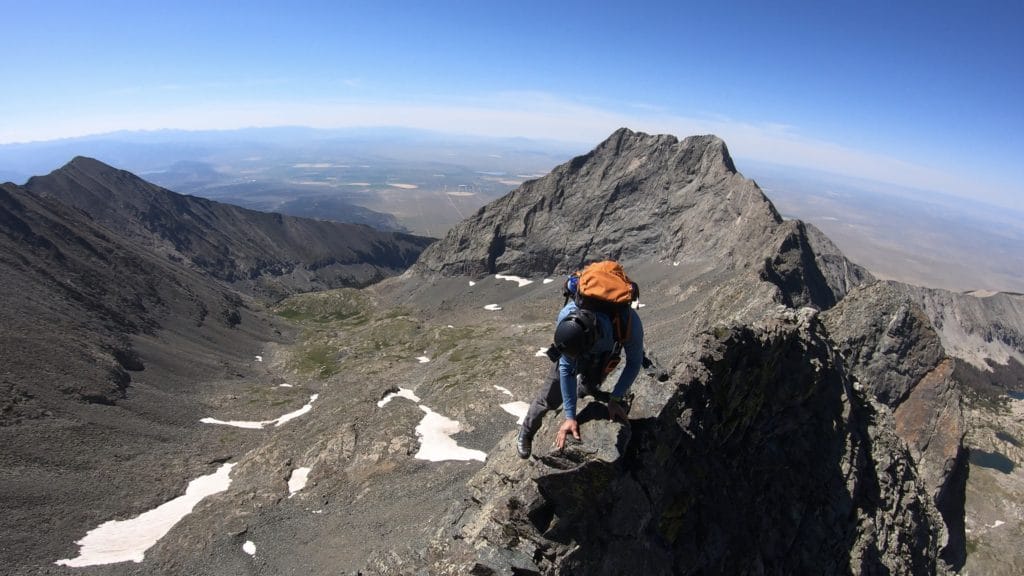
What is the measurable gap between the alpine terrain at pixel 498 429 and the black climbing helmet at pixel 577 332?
113 inches

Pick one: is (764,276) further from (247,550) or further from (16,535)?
(16,535)

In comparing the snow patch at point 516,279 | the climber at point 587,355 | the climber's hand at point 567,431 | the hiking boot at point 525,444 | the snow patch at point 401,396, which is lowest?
the snow patch at point 401,396

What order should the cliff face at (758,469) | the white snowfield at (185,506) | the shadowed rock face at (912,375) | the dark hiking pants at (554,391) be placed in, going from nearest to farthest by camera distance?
the dark hiking pants at (554,391) → the cliff face at (758,469) → the white snowfield at (185,506) → the shadowed rock face at (912,375)

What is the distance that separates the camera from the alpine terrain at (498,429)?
610 inches

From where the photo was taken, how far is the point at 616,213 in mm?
146000

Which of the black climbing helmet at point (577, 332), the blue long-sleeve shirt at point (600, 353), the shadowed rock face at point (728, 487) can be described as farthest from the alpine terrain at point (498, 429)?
the black climbing helmet at point (577, 332)

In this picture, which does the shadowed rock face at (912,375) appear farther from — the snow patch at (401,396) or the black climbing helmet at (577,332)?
the snow patch at (401,396)

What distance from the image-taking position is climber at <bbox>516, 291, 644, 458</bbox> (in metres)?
10.5

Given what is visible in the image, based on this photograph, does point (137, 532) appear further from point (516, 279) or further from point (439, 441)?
point (516, 279)

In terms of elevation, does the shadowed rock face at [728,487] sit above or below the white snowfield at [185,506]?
above

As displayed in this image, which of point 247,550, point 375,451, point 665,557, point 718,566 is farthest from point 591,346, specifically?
point 375,451

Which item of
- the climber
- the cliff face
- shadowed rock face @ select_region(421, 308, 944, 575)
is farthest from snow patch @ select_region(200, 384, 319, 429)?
the climber

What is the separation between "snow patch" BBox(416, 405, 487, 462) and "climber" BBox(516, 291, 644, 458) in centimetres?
3363

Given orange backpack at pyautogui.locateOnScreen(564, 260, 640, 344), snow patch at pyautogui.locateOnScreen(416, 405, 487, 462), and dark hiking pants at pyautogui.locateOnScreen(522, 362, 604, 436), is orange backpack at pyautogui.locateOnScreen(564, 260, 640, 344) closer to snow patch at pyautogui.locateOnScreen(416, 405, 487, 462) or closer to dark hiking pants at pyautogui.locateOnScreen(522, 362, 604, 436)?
dark hiking pants at pyautogui.locateOnScreen(522, 362, 604, 436)
